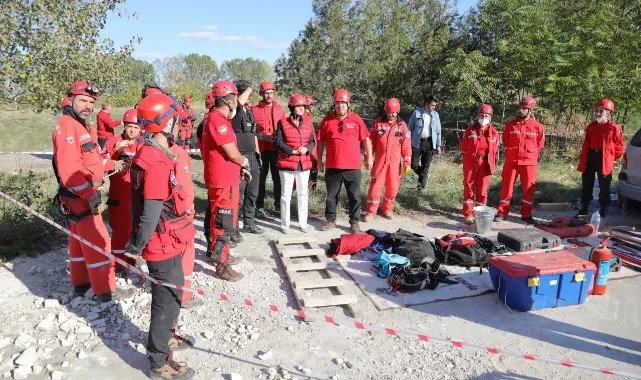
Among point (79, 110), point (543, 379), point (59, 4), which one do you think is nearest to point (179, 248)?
point (79, 110)

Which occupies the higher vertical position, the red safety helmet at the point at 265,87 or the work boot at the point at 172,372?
the red safety helmet at the point at 265,87

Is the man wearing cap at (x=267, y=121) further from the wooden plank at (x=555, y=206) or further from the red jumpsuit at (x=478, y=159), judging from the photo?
the wooden plank at (x=555, y=206)

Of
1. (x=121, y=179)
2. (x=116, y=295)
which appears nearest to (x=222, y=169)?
(x=121, y=179)

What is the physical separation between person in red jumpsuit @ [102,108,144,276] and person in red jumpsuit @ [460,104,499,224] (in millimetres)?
4984

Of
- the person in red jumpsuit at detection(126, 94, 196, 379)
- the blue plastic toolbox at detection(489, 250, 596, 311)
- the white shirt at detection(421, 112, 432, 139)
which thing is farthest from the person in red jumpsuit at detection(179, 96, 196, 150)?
the blue plastic toolbox at detection(489, 250, 596, 311)

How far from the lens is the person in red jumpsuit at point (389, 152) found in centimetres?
702

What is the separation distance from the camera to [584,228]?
650 cm

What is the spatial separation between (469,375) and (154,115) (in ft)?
9.69

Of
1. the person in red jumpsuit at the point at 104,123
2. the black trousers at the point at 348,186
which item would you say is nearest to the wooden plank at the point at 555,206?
the black trousers at the point at 348,186

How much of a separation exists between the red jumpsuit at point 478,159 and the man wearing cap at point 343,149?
1680mm

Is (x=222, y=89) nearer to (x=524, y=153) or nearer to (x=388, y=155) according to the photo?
(x=388, y=155)

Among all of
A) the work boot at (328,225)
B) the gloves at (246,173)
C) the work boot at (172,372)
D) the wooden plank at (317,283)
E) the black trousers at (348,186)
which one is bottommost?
the work boot at (172,372)

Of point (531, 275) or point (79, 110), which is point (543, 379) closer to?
point (531, 275)

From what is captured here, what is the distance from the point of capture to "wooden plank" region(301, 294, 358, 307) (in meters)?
4.34
